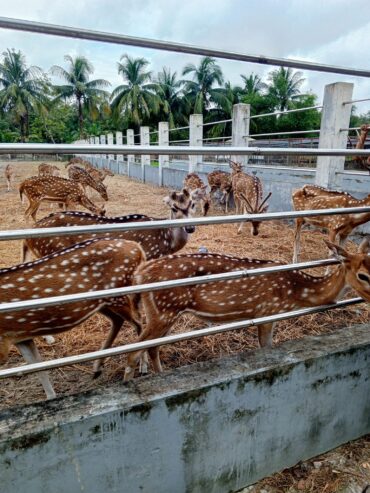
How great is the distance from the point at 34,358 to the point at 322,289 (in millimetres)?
2083

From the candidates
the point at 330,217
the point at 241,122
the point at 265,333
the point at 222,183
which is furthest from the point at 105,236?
the point at 241,122

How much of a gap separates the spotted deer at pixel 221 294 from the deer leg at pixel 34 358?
1.63 ft

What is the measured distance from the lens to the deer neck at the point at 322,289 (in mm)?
2599

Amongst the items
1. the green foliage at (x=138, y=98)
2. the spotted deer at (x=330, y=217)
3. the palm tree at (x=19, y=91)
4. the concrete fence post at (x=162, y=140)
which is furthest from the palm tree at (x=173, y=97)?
the spotted deer at (x=330, y=217)

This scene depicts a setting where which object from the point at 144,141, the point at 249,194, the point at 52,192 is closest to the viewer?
the point at 249,194

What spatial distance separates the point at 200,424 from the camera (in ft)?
5.24

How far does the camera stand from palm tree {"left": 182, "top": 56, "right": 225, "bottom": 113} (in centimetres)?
3586

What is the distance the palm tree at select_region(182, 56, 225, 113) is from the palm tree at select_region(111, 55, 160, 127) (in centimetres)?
391

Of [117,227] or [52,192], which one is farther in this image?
[52,192]

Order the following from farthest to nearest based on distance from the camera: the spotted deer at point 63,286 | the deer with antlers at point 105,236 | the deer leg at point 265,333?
the deer with antlers at point 105,236 → the deer leg at point 265,333 → the spotted deer at point 63,286

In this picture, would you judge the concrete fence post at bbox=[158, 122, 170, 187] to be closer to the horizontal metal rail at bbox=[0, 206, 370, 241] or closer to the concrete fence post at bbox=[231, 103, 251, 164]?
the concrete fence post at bbox=[231, 103, 251, 164]

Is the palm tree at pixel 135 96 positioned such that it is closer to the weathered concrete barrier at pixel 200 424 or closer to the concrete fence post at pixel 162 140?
the concrete fence post at pixel 162 140

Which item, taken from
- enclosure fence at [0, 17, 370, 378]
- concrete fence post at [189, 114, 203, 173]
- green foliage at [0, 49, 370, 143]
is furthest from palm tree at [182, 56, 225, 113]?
enclosure fence at [0, 17, 370, 378]

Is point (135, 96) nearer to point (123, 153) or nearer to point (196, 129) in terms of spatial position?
point (196, 129)
